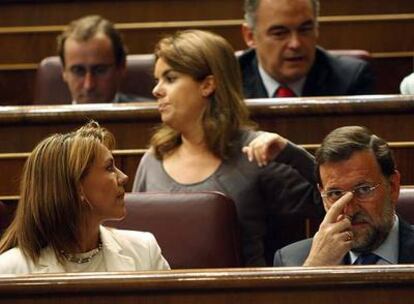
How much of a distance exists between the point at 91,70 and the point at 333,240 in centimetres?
69

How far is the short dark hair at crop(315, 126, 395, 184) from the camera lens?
1199 millimetres

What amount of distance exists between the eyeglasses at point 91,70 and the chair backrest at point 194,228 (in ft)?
1.62

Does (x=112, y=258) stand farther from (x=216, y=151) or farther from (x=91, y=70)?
(x=91, y=70)

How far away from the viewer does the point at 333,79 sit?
168cm

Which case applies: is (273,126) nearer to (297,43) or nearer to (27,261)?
(297,43)

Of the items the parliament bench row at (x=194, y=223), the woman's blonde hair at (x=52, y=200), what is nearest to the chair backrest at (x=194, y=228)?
the parliament bench row at (x=194, y=223)

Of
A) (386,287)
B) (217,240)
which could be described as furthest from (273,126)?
(386,287)

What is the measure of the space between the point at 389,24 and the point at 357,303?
96 cm

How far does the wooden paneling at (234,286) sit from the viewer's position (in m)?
0.98

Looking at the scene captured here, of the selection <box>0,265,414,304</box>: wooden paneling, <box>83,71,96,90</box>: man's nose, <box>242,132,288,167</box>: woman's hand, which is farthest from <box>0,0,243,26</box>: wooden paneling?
<box>0,265,414,304</box>: wooden paneling

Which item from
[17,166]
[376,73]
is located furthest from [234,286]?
[376,73]

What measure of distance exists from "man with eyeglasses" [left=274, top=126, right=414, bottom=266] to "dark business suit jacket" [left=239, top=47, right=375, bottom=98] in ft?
1.50

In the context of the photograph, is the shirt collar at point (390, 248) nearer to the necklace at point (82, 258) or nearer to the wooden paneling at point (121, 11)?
the necklace at point (82, 258)

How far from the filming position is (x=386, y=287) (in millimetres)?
978
